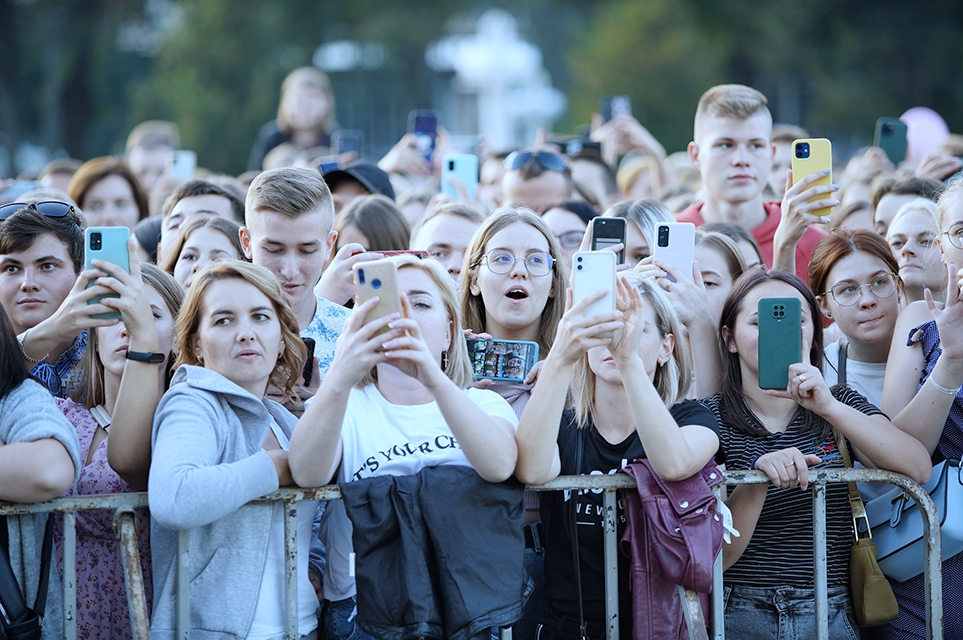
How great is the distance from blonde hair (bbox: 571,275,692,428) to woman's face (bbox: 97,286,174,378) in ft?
4.82

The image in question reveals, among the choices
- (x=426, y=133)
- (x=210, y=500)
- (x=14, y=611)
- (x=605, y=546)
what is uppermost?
(x=426, y=133)

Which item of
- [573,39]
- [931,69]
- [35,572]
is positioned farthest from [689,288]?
[573,39]

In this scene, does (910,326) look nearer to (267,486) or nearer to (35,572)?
(267,486)

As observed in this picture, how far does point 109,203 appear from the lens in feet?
23.0

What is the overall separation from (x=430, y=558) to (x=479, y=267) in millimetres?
1519

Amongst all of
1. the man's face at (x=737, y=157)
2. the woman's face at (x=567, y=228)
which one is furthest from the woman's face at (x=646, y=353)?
the man's face at (x=737, y=157)

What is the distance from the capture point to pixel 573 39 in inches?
1523

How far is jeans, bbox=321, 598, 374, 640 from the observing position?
3588 mm

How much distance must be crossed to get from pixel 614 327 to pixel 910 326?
1558 mm

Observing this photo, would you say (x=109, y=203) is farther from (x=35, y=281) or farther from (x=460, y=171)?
(x=35, y=281)

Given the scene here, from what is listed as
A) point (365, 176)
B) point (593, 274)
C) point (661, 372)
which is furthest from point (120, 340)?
point (365, 176)

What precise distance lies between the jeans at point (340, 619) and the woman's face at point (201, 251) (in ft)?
6.22

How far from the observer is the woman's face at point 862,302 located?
14.8ft

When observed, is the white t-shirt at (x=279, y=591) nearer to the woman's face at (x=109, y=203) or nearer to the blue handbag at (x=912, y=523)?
the blue handbag at (x=912, y=523)
